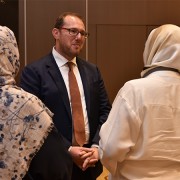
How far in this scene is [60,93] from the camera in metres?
2.08

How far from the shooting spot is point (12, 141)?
4.00 ft

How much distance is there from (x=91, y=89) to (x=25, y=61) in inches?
77.1

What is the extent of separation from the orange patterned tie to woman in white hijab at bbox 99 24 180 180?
488 millimetres

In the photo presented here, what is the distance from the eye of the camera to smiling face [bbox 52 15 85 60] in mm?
2209

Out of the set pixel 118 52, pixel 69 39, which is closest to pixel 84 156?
pixel 69 39

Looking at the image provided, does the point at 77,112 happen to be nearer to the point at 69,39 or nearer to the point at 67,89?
the point at 67,89

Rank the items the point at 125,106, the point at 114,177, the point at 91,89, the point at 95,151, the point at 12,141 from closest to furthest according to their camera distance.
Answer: the point at 12,141, the point at 125,106, the point at 114,177, the point at 95,151, the point at 91,89

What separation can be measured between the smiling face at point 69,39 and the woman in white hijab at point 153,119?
731 millimetres

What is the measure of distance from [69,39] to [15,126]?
1120 millimetres

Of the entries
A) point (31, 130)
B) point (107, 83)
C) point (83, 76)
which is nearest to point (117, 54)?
point (107, 83)

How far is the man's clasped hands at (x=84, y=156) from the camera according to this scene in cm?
196

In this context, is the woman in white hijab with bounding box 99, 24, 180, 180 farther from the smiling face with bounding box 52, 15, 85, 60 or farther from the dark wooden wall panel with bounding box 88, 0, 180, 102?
the dark wooden wall panel with bounding box 88, 0, 180, 102

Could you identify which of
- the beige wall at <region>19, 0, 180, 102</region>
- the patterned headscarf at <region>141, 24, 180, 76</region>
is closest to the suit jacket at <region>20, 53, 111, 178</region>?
the patterned headscarf at <region>141, 24, 180, 76</region>

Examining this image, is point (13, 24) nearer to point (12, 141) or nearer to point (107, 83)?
point (107, 83)
